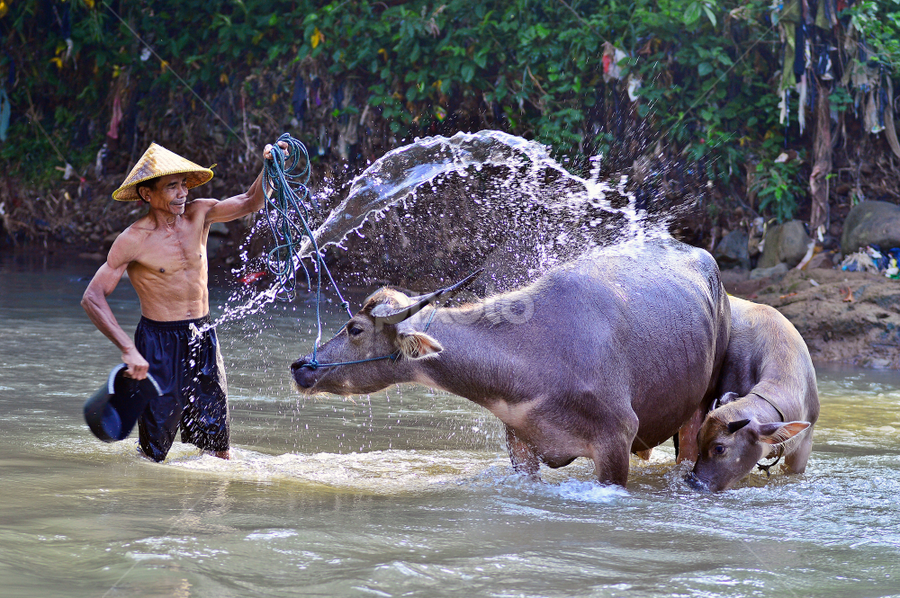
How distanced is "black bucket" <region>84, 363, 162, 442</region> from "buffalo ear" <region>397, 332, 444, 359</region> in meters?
1.47

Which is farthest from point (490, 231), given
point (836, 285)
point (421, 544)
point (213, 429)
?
point (421, 544)

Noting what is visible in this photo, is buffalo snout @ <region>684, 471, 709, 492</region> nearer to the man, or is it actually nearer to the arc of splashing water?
the arc of splashing water

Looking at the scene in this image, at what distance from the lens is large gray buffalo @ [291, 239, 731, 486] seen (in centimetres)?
457

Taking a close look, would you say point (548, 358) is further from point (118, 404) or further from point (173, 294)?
point (118, 404)

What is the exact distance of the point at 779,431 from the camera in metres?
4.75

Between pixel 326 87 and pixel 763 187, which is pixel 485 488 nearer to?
pixel 763 187

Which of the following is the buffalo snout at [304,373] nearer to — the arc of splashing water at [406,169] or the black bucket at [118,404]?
the black bucket at [118,404]

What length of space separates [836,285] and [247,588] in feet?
28.5

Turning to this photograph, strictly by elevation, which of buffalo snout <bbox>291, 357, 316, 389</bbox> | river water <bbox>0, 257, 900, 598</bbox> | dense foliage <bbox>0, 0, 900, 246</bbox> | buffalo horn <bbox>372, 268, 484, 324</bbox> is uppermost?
dense foliage <bbox>0, 0, 900, 246</bbox>

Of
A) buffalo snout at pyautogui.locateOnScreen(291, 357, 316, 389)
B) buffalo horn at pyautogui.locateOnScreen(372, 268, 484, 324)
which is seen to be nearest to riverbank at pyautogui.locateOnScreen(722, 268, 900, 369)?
buffalo horn at pyautogui.locateOnScreen(372, 268, 484, 324)

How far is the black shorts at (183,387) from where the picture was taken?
5102mm

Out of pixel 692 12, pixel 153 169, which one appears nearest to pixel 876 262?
pixel 692 12

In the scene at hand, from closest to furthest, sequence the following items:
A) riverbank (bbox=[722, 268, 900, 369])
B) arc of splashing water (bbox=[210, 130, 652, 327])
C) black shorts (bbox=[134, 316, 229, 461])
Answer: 1. black shorts (bbox=[134, 316, 229, 461])
2. arc of splashing water (bbox=[210, 130, 652, 327])
3. riverbank (bbox=[722, 268, 900, 369])

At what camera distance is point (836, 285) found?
1016 cm
